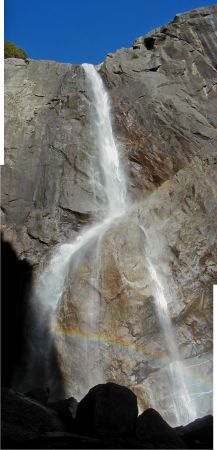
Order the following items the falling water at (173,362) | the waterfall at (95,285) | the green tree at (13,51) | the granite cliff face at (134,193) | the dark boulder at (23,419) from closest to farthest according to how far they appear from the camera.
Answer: the dark boulder at (23,419) → the falling water at (173,362) → the waterfall at (95,285) → the granite cliff face at (134,193) → the green tree at (13,51)

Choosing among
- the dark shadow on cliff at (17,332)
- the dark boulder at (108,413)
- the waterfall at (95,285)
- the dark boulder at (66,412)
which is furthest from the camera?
the dark shadow on cliff at (17,332)

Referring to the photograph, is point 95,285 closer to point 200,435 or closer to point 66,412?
point 66,412

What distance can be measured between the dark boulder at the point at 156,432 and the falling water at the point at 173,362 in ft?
21.0

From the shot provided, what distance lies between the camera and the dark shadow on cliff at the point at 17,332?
68.3ft

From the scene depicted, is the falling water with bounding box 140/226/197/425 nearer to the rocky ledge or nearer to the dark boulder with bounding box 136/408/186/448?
the rocky ledge

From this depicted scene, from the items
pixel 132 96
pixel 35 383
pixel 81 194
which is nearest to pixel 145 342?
pixel 35 383

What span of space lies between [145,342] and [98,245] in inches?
187

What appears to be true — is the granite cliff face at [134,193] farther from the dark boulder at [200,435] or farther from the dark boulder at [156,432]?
the dark boulder at [156,432]

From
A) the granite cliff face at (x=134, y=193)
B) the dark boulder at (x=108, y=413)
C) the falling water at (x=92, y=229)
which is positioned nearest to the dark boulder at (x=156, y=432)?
the dark boulder at (x=108, y=413)

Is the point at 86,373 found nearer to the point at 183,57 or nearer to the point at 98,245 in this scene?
the point at 98,245

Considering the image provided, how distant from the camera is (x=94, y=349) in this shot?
66.1ft

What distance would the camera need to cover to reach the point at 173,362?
68.3 ft

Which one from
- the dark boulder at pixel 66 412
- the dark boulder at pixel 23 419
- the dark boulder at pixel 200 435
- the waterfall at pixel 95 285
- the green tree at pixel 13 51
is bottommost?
the dark boulder at pixel 200 435

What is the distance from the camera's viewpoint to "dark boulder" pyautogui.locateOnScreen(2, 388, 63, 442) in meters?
11.5
